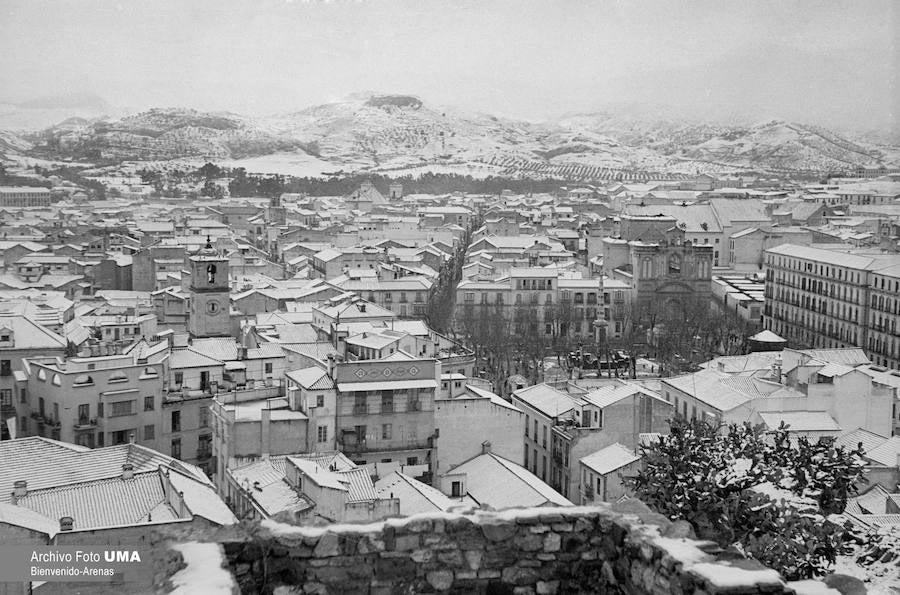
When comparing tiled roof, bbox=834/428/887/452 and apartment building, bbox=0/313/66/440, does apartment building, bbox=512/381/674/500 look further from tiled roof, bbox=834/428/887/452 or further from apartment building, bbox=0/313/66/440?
apartment building, bbox=0/313/66/440

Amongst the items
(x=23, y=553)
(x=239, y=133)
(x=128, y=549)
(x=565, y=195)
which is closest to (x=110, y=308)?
(x=23, y=553)

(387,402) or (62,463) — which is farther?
(387,402)

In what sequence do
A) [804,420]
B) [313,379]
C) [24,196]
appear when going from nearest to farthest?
[313,379], [804,420], [24,196]

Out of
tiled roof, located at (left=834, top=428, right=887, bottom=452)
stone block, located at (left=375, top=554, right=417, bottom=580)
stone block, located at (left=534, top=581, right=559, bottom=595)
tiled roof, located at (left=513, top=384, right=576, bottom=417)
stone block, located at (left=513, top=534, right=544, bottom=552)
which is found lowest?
tiled roof, located at (left=513, top=384, right=576, bottom=417)

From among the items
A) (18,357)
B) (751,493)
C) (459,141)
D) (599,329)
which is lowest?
(599,329)

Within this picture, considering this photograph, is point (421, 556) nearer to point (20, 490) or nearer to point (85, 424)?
point (20, 490)

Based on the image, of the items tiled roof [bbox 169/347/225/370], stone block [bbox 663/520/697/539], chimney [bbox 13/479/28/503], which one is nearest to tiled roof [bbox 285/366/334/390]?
tiled roof [bbox 169/347/225/370]

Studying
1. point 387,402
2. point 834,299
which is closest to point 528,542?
point 387,402
